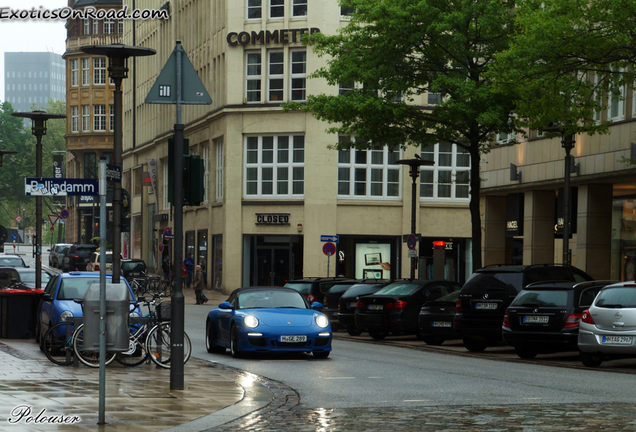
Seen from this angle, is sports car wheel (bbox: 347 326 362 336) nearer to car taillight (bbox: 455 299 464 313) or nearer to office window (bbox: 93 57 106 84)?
car taillight (bbox: 455 299 464 313)

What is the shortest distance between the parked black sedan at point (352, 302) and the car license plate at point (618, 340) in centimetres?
1049

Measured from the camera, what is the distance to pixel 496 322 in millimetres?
21312

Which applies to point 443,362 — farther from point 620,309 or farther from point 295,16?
point 295,16

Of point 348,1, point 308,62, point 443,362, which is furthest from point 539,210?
point 443,362

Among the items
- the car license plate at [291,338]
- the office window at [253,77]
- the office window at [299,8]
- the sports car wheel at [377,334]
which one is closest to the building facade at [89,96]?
the office window at [253,77]

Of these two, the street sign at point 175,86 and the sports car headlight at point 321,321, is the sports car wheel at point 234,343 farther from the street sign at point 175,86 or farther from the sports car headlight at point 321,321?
the street sign at point 175,86

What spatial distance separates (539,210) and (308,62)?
17.6 m

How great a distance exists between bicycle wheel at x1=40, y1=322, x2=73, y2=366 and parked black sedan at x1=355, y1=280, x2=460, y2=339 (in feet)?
30.3

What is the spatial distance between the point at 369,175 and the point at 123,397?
135 feet

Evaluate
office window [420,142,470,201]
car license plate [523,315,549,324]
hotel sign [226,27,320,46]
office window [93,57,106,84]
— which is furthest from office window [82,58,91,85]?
car license plate [523,315,549,324]

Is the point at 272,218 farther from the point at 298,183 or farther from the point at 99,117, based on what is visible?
the point at 99,117

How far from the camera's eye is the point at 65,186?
1127 centimetres

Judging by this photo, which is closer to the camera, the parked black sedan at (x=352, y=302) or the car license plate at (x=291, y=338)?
the car license plate at (x=291, y=338)

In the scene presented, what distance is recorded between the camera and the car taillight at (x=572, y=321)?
18984 mm
